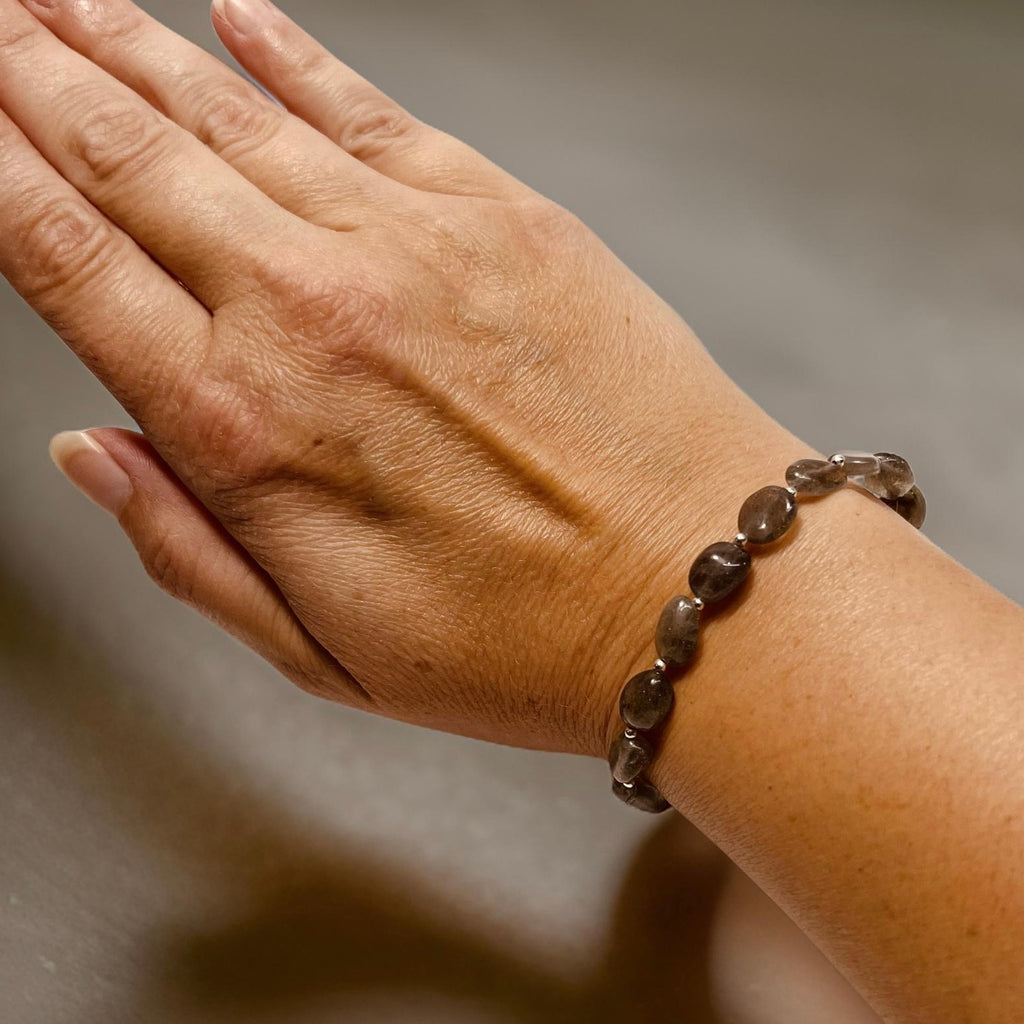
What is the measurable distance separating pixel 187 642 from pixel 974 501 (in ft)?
2.54

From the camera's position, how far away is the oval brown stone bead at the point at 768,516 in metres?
0.70

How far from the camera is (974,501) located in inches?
45.1

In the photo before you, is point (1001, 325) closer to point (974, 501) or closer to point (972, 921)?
point (974, 501)

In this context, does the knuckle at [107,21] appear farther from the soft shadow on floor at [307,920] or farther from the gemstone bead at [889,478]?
the gemstone bead at [889,478]

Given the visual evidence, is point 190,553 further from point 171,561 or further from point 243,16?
point 243,16

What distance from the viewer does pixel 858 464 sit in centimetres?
74

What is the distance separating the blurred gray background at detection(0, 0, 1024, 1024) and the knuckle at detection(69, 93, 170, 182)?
0.35 metres

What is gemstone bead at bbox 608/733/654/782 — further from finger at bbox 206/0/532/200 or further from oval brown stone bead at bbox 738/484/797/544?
finger at bbox 206/0/532/200

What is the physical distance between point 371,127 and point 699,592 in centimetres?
53

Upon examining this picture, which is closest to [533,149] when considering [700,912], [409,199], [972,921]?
[409,199]

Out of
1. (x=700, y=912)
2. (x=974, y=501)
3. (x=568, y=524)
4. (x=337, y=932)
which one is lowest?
(x=337, y=932)

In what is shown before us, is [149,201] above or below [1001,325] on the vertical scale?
below

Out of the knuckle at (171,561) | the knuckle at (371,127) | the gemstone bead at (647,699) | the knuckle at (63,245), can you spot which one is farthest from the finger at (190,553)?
the knuckle at (371,127)

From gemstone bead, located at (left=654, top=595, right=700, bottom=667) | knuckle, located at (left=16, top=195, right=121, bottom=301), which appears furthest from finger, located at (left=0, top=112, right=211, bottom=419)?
gemstone bead, located at (left=654, top=595, right=700, bottom=667)
